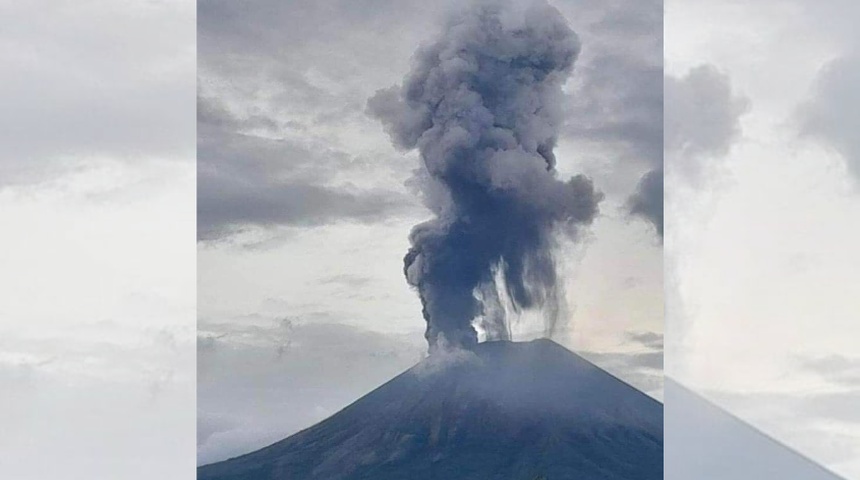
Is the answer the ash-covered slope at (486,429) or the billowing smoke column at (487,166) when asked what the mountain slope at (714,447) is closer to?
the ash-covered slope at (486,429)

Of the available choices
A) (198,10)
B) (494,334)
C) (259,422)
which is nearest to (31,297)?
(259,422)

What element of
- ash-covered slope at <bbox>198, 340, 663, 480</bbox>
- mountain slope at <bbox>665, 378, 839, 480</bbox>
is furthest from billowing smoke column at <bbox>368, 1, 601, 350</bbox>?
mountain slope at <bbox>665, 378, 839, 480</bbox>

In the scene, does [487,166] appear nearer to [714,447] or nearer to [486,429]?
[486,429]

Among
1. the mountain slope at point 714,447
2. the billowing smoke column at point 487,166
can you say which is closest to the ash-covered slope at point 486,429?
the mountain slope at point 714,447

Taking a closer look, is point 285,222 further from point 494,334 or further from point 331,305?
point 494,334

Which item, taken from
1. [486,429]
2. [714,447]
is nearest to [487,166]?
[486,429]

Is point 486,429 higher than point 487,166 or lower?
lower

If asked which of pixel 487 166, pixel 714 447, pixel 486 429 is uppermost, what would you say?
pixel 487 166
